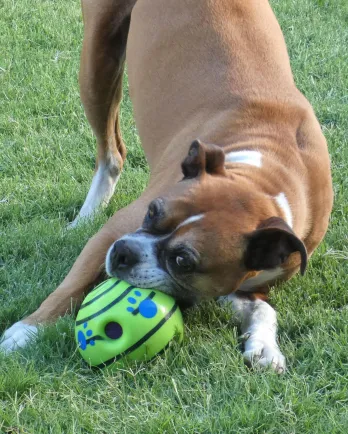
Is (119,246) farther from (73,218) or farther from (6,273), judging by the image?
(73,218)

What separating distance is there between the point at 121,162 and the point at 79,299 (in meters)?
1.86

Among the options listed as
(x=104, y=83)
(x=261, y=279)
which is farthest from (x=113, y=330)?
(x=104, y=83)

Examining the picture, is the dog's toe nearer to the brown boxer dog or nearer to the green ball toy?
the brown boxer dog

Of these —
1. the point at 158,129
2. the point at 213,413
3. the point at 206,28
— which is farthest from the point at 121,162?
the point at 213,413

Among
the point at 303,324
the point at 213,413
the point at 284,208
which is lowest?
the point at 303,324

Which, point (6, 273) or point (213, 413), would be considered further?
point (6, 273)

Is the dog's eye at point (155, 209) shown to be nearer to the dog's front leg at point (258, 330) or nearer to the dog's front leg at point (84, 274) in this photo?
the dog's front leg at point (84, 274)

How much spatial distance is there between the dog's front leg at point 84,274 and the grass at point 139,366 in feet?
0.51

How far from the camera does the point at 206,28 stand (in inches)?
179

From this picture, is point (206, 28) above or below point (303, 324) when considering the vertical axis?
above

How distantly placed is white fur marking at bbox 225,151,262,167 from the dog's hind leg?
1.46 m

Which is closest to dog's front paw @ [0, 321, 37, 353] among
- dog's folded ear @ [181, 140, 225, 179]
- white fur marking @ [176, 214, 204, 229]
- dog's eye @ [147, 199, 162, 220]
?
dog's eye @ [147, 199, 162, 220]

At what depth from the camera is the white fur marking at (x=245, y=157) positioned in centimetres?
383

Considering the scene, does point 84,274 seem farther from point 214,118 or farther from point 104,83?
point 104,83
